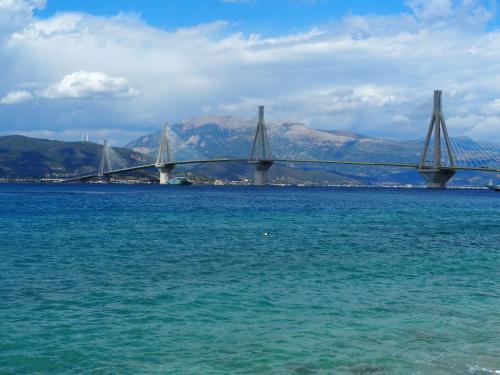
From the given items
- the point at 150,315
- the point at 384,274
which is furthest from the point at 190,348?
the point at 384,274

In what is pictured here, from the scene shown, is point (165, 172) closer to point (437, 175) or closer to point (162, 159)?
point (162, 159)

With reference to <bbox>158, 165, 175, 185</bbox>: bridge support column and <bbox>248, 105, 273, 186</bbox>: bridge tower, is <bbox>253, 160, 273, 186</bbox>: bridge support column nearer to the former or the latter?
<bbox>248, 105, 273, 186</bbox>: bridge tower

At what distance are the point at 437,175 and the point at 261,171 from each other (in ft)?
143

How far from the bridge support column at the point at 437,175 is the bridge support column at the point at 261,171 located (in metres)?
35.5

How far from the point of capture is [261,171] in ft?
517

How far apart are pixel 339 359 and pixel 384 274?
10.1 m

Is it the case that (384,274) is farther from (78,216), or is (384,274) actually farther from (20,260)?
(78,216)

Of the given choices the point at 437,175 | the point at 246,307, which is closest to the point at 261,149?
the point at 437,175

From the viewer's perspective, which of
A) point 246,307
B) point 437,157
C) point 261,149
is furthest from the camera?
point 261,149

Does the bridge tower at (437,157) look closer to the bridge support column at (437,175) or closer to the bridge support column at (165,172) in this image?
the bridge support column at (437,175)

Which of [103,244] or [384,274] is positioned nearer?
[384,274]

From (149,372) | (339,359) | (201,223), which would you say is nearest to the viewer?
(149,372)

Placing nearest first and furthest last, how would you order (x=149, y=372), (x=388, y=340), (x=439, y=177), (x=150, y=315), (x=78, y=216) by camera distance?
(x=149, y=372) → (x=388, y=340) → (x=150, y=315) → (x=78, y=216) → (x=439, y=177)

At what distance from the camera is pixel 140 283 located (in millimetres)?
18688
